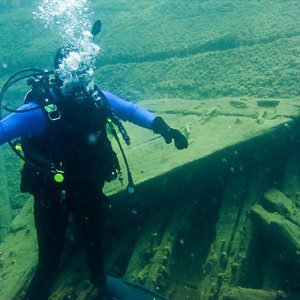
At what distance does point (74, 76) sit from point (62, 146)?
563mm

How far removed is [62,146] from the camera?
2391mm

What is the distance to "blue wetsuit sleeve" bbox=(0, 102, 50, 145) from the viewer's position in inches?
88.0

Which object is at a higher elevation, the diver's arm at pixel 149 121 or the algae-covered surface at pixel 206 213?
the diver's arm at pixel 149 121

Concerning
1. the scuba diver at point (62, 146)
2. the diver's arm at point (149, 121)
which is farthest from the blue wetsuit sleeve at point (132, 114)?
the scuba diver at point (62, 146)

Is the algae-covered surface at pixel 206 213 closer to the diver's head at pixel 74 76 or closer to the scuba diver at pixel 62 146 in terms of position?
the scuba diver at pixel 62 146

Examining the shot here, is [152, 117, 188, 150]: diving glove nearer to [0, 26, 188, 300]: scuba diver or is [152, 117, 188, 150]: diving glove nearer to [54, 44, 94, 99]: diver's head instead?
[0, 26, 188, 300]: scuba diver

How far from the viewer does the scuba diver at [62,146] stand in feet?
7.57

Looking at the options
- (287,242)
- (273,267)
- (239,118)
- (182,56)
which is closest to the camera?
(287,242)

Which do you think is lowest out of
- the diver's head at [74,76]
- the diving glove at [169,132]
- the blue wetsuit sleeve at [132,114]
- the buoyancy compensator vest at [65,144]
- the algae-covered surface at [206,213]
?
the algae-covered surface at [206,213]

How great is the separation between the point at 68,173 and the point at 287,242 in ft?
6.84

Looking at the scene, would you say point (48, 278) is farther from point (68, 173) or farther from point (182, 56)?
point (182, 56)

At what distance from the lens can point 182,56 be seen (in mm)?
7285

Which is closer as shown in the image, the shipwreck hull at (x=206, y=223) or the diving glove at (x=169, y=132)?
the shipwreck hull at (x=206, y=223)

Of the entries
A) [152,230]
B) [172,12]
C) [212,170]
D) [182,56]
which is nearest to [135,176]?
[152,230]
